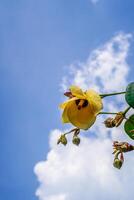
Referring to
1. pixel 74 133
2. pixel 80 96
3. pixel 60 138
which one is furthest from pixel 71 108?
pixel 60 138

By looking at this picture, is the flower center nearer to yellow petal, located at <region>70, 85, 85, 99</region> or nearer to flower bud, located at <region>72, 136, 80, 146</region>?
yellow petal, located at <region>70, 85, 85, 99</region>

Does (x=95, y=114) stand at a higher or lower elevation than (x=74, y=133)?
lower

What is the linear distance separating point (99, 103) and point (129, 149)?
35 cm

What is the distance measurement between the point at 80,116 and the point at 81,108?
0.03 metres

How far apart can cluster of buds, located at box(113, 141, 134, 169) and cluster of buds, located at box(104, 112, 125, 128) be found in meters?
0.09

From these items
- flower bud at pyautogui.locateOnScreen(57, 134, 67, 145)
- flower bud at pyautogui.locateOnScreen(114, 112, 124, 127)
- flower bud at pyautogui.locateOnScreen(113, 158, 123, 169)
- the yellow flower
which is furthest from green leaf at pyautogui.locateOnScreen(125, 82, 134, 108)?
flower bud at pyautogui.locateOnScreen(57, 134, 67, 145)

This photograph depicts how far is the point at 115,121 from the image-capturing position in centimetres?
162

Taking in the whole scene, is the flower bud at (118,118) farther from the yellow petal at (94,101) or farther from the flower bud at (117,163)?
the yellow petal at (94,101)

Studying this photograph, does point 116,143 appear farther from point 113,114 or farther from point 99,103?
Answer: point 99,103

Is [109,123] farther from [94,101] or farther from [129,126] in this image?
[94,101]

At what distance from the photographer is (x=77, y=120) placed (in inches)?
54.9

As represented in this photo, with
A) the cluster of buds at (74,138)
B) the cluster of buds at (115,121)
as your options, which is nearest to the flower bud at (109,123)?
the cluster of buds at (115,121)

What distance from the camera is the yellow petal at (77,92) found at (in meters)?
1.41

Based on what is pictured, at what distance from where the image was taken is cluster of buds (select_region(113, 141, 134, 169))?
1.56m
